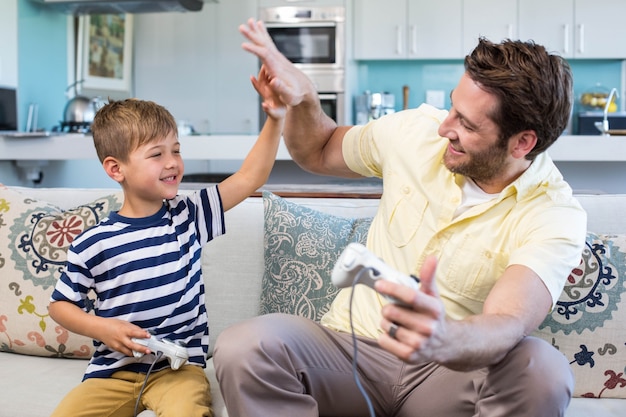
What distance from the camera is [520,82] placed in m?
1.50

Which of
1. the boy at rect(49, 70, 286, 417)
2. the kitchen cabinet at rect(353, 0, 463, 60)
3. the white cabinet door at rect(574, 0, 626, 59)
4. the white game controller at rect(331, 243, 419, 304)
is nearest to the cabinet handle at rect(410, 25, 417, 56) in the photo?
the kitchen cabinet at rect(353, 0, 463, 60)

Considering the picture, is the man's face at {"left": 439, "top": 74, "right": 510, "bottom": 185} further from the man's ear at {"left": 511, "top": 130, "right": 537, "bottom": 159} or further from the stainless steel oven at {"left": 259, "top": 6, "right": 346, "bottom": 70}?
the stainless steel oven at {"left": 259, "top": 6, "right": 346, "bottom": 70}

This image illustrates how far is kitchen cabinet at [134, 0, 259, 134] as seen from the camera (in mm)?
6406

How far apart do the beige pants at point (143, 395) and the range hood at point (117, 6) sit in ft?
13.7

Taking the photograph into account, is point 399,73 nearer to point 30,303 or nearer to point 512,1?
point 512,1

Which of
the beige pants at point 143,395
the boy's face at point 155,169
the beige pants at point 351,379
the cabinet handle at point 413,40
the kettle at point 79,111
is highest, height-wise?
the cabinet handle at point 413,40

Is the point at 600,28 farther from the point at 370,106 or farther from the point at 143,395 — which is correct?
the point at 143,395

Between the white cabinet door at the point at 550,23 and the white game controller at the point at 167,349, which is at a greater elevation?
the white cabinet door at the point at 550,23

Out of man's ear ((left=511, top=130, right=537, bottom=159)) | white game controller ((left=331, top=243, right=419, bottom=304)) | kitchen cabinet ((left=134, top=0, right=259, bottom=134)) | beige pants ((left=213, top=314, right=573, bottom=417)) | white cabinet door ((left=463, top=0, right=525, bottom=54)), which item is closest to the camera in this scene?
white game controller ((left=331, top=243, right=419, bottom=304))

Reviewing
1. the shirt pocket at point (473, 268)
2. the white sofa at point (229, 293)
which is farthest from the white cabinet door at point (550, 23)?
the shirt pocket at point (473, 268)

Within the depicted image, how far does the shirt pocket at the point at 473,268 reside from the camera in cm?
151

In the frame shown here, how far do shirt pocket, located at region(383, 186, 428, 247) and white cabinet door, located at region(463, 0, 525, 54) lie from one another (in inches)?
190

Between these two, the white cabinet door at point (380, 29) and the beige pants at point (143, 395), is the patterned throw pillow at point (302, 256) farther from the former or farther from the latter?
the white cabinet door at point (380, 29)

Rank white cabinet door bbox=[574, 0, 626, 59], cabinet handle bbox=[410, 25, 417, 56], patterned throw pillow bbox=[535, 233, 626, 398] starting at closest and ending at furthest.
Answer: patterned throw pillow bbox=[535, 233, 626, 398]
white cabinet door bbox=[574, 0, 626, 59]
cabinet handle bbox=[410, 25, 417, 56]
